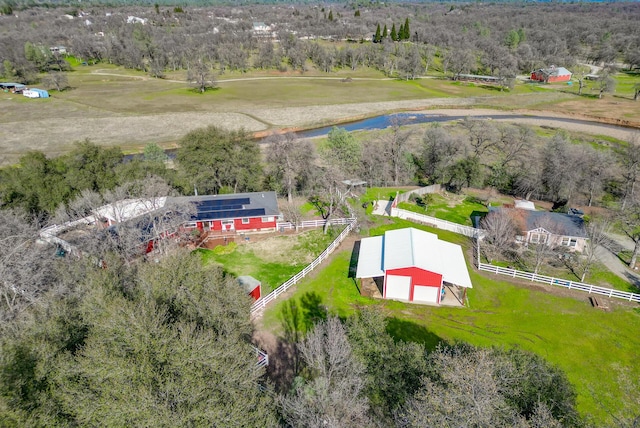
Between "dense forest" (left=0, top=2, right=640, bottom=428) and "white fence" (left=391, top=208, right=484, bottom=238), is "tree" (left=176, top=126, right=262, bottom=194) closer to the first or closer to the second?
"dense forest" (left=0, top=2, right=640, bottom=428)

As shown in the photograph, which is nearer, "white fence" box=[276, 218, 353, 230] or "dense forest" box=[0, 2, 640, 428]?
"dense forest" box=[0, 2, 640, 428]

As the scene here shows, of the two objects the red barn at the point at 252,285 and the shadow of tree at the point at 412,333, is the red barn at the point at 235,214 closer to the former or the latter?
the red barn at the point at 252,285

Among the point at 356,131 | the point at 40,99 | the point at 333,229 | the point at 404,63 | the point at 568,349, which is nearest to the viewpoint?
the point at 568,349

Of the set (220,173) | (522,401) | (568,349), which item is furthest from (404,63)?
(522,401)

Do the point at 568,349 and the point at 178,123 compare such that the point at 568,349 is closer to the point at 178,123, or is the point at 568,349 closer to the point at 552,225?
the point at 552,225

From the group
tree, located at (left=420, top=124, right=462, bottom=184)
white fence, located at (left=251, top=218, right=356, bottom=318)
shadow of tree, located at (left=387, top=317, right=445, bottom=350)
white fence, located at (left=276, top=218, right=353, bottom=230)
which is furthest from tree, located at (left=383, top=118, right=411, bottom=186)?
shadow of tree, located at (left=387, top=317, right=445, bottom=350)

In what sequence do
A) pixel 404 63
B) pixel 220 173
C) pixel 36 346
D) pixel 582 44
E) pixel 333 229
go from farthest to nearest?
pixel 582 44 → pixel 404 63 → pixel 220 173 → pixel 333 229 → pixel 36 346
